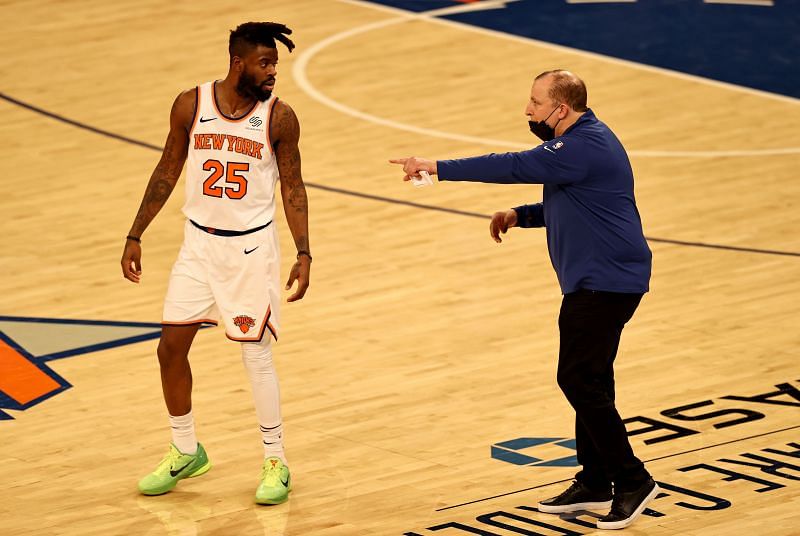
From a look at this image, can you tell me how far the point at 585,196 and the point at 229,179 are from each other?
1637 mm

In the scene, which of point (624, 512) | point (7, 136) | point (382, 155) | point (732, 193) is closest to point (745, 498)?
point (624, 512)

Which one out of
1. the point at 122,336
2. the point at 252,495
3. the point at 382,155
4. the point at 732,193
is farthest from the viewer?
the point at 382,155

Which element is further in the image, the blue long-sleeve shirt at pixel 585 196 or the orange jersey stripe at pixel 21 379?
the orange jersey stripe at pixel 21 379

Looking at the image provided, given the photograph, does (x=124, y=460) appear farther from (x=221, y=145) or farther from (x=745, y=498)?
(x=745, y=498)

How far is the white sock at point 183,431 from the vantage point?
8352 millimetres

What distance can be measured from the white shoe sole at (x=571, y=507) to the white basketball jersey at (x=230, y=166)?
6.05ft

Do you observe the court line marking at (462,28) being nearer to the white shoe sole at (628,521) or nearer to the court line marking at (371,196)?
the court line marking at (371,196)

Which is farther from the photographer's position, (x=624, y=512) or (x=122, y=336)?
(x=122, y=336)

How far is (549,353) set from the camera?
10.3 metres

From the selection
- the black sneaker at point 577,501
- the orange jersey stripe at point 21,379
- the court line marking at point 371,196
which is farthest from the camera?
the court line marking at point 371,196

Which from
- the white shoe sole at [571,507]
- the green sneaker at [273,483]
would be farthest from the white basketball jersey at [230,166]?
the white shoe sole at [571,507]

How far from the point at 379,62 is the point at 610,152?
386 inches

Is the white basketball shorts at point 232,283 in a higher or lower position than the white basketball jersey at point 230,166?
lower

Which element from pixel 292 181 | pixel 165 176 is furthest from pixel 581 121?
pixel 165 176
